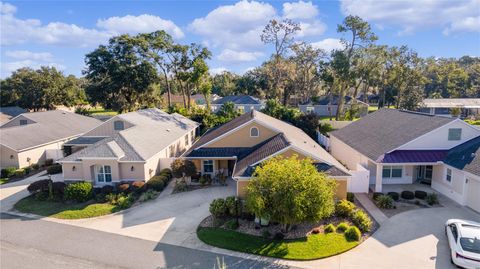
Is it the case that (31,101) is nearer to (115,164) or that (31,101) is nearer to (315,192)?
(115,164)

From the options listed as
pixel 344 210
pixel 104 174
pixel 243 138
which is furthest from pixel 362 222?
pixel 104 174

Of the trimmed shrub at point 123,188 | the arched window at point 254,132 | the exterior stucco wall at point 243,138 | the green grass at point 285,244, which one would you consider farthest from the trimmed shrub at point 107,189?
the arched window at point 254,132

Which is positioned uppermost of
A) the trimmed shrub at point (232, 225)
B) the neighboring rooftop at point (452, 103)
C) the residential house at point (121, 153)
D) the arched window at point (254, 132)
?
the neighboring rooftop at point (452, 103)

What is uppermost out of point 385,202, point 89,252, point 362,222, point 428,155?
point 428,155

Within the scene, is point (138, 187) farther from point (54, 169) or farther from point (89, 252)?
point (54, 169)

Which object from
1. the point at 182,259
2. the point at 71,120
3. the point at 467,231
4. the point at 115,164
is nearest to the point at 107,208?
the point at 115,164

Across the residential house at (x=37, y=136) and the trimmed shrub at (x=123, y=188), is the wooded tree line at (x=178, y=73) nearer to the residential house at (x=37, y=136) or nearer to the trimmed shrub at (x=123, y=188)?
the residential house at (x=37, y=136)
